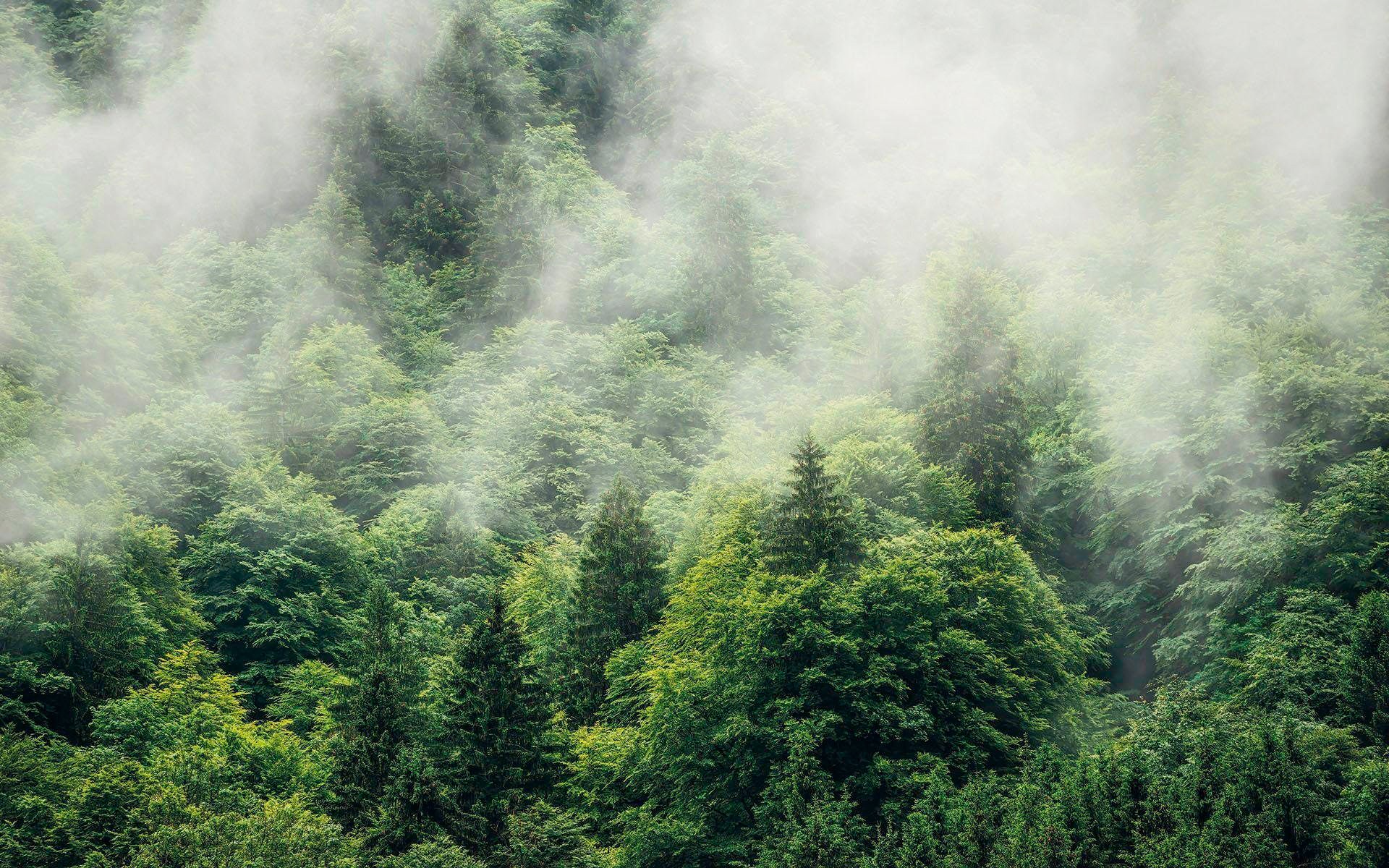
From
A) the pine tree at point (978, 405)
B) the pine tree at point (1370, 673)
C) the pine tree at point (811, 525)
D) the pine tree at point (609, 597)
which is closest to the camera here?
the pine tree at point (1370, 673)

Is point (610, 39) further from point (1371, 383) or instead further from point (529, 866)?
point (529, 866)

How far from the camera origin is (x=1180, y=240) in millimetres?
52688

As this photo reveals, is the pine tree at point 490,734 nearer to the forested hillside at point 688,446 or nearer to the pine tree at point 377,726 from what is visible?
the forested hillside at point 688,446

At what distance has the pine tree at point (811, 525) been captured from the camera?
35.2 m

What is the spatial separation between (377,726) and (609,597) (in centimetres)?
869

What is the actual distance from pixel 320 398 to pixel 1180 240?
39.4 meters

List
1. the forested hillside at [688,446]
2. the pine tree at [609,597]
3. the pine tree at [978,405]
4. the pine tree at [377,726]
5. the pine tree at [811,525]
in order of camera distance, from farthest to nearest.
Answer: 1. the pine tree at [978,405]
2. the pine tree at [609,597]
3. the pine tree at [811,525]
4. the pine tree at [377,726]
5. the forested hillside at [688,446]

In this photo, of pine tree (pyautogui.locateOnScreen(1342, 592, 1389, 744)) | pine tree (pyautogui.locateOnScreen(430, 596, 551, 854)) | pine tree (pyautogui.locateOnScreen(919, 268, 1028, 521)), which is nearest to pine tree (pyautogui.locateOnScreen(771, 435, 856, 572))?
pine tree (pyautogui.locateOnScreen(430, 596, 551, 854))

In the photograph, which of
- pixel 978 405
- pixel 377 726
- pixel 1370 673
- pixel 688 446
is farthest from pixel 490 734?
pixel 688 446

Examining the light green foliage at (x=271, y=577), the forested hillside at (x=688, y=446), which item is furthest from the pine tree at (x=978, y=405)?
the light green foliage at (x=271, y=577)

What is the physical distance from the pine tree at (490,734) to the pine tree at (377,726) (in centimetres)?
105

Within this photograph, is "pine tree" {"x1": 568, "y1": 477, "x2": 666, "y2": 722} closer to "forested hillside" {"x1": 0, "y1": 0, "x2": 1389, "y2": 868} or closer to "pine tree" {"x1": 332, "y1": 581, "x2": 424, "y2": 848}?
"forested hillside" {"x1": 0, "y1": 0, "x2": 1389, "y2": 868}

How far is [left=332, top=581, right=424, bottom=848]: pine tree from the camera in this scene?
33688 millimetres

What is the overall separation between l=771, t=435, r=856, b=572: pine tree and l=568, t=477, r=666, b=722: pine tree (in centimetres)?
660
